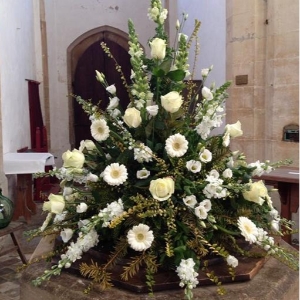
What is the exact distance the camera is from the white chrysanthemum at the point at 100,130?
1.40 metres

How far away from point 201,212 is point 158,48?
0.53 meters

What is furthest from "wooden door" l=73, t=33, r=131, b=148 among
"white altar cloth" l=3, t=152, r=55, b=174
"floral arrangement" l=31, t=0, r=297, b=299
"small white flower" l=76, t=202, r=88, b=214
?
"small white flower" l=76, t=202, r=88, b=214

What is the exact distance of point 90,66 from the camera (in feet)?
27.4

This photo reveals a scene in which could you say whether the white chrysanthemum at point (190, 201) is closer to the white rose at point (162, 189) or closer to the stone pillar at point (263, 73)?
the white rose at point (162, 189)

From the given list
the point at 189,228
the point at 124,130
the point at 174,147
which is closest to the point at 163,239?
the point at 189,228

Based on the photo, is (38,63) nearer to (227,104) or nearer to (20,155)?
(20,155)

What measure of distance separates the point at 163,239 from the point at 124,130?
0.39 meters

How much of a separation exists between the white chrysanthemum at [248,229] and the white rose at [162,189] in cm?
24

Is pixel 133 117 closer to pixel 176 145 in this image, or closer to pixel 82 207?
pixel 176 145

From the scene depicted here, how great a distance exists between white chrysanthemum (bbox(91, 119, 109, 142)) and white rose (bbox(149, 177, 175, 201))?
0.88 feet

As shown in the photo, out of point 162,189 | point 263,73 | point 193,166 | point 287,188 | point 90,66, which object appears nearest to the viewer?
point 162,189

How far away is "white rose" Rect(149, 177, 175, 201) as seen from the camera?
123 centimetres

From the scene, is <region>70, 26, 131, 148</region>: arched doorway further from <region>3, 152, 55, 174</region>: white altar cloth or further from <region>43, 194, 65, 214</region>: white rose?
<region>43, 194, 65, 214</region>: white rose

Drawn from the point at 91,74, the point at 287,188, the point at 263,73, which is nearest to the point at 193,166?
the point at 287,188
